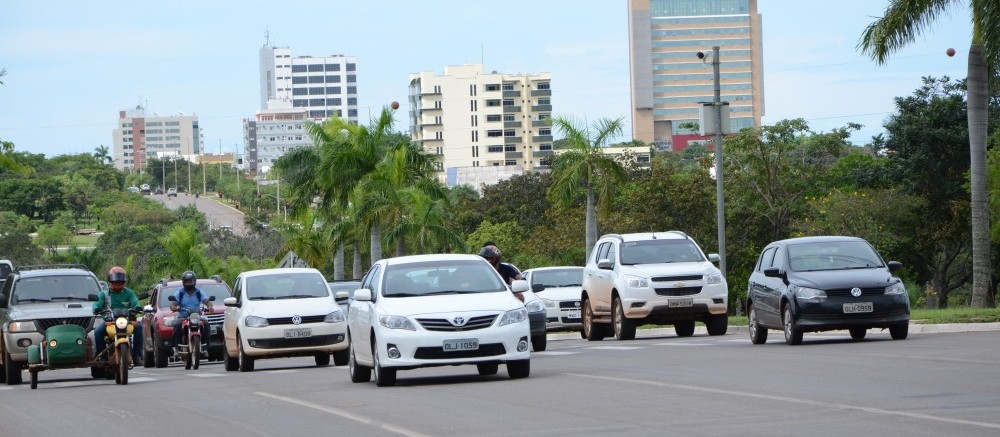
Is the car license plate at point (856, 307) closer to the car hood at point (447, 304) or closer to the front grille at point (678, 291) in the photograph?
the front grille at point (678, 291)

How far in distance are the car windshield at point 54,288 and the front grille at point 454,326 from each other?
9.76 meters

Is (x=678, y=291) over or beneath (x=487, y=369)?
over

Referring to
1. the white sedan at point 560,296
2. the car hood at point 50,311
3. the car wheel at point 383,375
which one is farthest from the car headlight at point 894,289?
the white sedan at point 560,296

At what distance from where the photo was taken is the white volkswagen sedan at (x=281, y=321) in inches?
1001

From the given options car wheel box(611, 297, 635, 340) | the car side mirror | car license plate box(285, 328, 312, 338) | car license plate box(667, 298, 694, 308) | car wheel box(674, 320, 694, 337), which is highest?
the car side mirror

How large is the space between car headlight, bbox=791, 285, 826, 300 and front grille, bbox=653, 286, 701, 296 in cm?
506

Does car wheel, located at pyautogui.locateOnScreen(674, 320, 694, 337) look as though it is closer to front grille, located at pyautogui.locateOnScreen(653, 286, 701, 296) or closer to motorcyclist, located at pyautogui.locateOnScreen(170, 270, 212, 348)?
front grille, located at pyautogui.locateOnScreen(653, 286, 701, 296)

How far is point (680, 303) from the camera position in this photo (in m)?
28.7

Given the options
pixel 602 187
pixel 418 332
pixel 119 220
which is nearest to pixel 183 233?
pixel 602 187

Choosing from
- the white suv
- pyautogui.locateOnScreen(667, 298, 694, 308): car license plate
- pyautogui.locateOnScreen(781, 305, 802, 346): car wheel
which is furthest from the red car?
pyautogui.locateOnScreen(781, 305, 802, 346): car wheel

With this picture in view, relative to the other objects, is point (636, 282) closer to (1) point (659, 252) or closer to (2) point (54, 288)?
(1) point (659, 252)

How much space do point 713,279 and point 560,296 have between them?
352 inches

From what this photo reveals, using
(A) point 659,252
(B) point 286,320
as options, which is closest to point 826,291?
(A) point 659,252

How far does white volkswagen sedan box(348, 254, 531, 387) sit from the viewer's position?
1777cm
